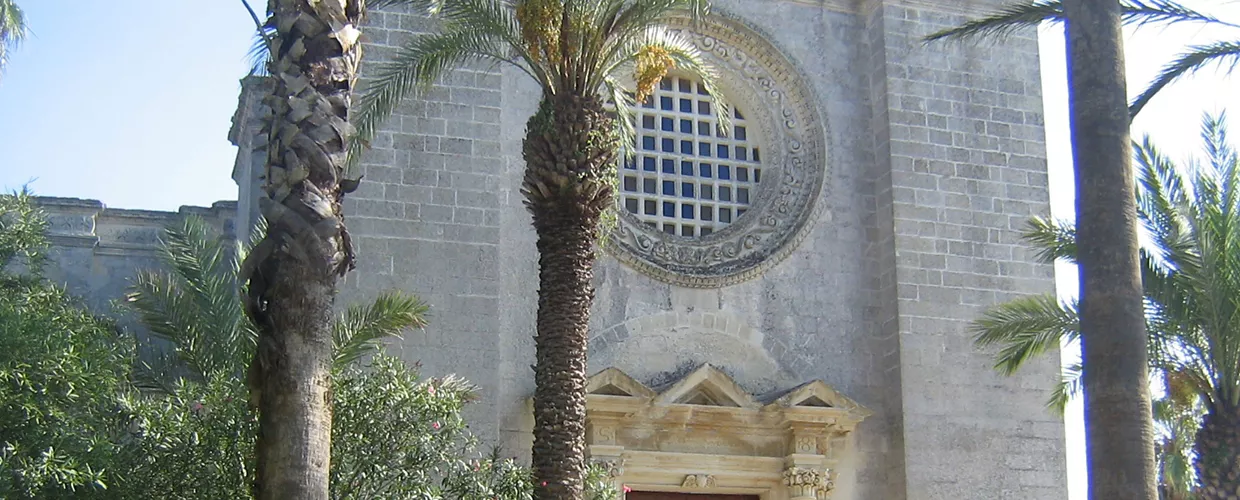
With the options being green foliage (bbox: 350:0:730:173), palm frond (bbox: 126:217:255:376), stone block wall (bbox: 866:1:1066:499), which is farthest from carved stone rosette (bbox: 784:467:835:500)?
palm frond (bbox: 126:217:255:376)

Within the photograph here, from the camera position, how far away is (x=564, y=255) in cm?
1353

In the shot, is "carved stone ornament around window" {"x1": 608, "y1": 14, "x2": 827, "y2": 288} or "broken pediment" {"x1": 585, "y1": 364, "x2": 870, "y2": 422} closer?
"broken pediment" {"x1": 585, "y1": 364, "x2": 870, "y2": 422}

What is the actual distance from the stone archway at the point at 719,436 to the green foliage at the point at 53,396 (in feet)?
17.8

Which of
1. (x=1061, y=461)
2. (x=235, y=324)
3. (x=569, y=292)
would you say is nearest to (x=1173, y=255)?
(x=1061, y=461)

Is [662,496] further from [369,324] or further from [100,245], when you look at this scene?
[100,245]

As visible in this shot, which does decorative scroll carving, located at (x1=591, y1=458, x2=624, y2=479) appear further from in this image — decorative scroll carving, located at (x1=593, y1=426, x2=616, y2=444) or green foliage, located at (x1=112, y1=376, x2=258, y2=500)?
green foliage, located at (x1=112, y1=376, x2=258, y2=500)

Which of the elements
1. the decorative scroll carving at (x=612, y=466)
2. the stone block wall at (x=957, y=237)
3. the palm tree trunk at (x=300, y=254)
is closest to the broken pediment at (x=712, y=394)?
the decorative scroll carving at (x=612, y=466)

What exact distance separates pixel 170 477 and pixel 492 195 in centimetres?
559

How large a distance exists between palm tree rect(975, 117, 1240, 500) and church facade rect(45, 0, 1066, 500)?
5.83 ft

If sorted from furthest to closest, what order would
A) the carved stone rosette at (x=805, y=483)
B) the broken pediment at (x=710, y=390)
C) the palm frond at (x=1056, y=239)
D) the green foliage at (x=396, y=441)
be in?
the carved stone rosette at (x=805, y=483) → the broken pediment at (x=710, y=390) → the palm frond at (x=1056, y=239) → the green foliage at (x=396, y=441)

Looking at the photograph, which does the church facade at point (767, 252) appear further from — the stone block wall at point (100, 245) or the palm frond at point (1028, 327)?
the palm frond at point (1028, 327)

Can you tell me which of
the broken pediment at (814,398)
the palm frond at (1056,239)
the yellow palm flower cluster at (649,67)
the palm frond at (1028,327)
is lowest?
the broken pediment at (814,398)

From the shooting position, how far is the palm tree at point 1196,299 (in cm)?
1505

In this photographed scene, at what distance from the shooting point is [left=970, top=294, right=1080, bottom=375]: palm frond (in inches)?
655
